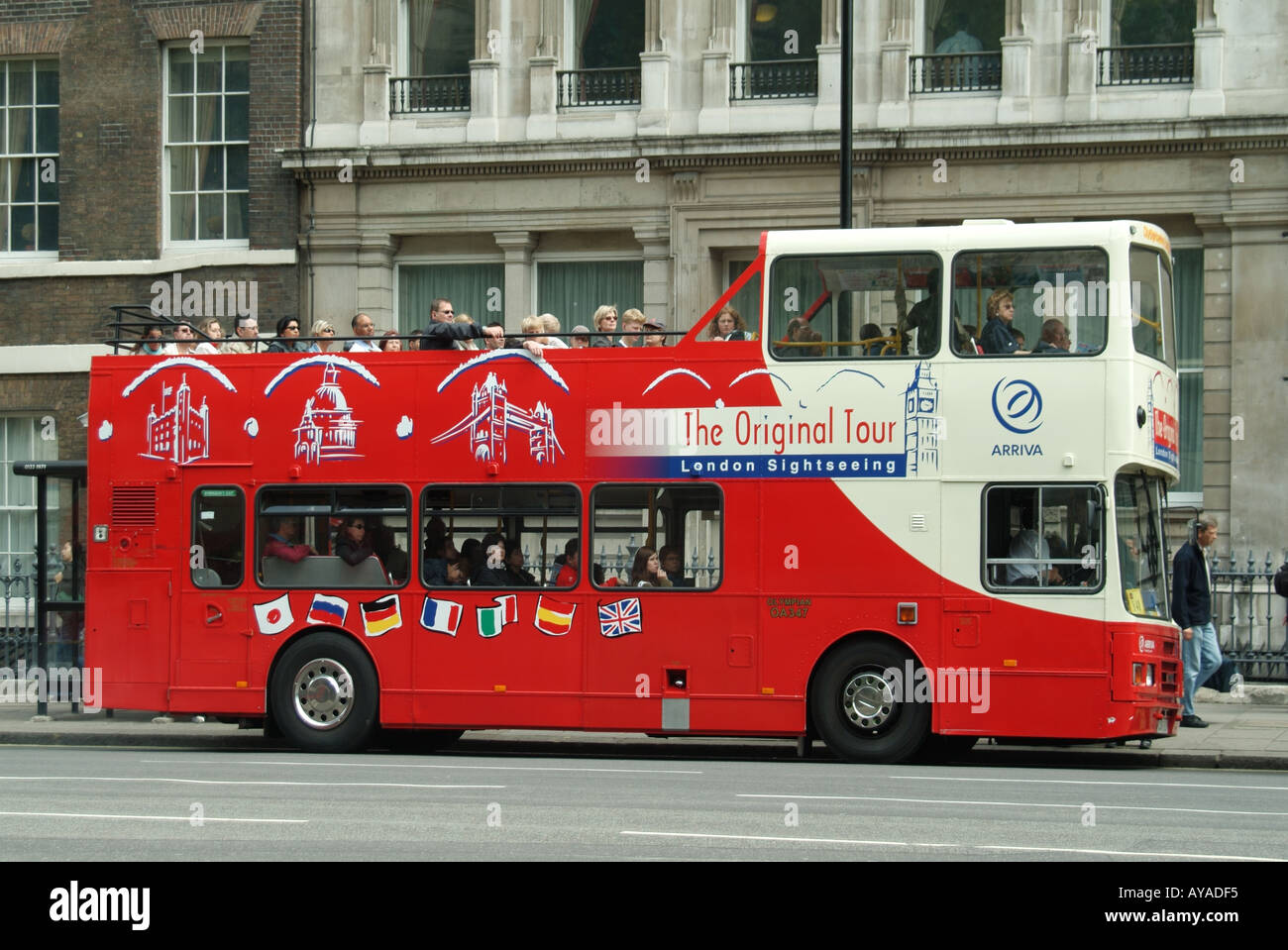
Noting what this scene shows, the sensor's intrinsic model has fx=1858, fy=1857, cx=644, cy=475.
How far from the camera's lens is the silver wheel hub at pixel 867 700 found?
1539 centimetres

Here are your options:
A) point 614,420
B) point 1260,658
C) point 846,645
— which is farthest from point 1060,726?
point 1260,658

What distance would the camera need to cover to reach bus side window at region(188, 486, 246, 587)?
55.3ft

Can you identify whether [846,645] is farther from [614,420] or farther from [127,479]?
[127,479]

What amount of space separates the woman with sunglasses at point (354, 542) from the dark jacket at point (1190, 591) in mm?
7593

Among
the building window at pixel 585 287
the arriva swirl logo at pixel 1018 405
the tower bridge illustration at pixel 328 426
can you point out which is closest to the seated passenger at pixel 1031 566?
the arriva swirl logo at pixel 1018 405

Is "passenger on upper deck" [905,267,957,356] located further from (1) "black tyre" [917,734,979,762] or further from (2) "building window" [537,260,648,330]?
(2) "building window" [537,260,648,330]

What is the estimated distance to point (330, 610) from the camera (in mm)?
16594

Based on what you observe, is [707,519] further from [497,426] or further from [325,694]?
[325,694]

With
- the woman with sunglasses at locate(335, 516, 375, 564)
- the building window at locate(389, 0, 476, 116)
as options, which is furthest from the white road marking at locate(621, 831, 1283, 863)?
the building window at locate(389, 0, 476, 116)

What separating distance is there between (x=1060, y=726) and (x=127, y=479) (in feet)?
28.2

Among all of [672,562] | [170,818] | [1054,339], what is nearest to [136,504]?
[672,562]

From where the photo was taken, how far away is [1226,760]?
52.0 ft

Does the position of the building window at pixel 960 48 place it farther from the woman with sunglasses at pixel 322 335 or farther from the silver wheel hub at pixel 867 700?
the silver wheel hub at pixel 867 700

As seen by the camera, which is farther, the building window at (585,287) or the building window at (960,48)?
the building window at (585,287)
